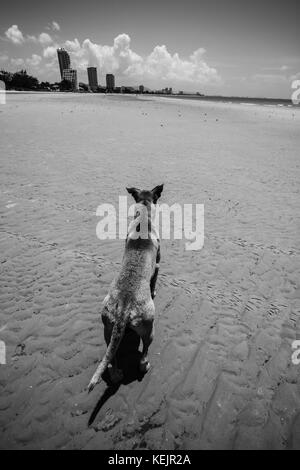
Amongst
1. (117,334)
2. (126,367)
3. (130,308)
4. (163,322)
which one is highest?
(130,308)

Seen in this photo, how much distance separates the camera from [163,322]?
16.6 feet

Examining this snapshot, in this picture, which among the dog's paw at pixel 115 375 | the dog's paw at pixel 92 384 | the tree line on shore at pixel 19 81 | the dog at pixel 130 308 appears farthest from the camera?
the tree line on shore at pixel 19 81

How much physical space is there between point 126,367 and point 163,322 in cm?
115

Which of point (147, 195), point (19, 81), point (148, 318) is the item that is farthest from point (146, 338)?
point (19, 81)

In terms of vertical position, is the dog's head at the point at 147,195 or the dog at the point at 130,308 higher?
the dog's head at the point at 147,195

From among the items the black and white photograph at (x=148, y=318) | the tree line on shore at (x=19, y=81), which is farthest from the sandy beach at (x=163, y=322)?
the tree line on shore at (x=19, y=81)

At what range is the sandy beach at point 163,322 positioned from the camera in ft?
11.7

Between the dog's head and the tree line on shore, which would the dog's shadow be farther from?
the tree line on shore

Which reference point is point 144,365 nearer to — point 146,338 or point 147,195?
point 146,338

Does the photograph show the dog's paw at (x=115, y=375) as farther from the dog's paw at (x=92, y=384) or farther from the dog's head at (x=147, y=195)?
the dog's head at (x=147, y=195)

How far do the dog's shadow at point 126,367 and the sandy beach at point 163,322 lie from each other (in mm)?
27

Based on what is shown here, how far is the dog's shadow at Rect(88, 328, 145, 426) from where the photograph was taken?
3850mm

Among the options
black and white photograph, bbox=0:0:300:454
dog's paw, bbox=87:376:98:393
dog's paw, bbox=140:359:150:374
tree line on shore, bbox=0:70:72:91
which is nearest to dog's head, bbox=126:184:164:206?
black and white photograph, bbox=0:0:300:454
